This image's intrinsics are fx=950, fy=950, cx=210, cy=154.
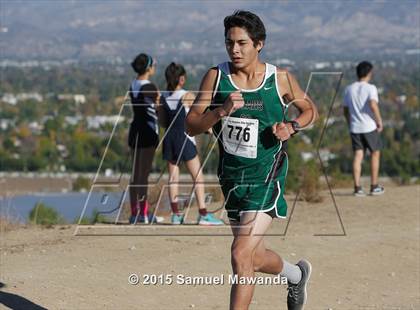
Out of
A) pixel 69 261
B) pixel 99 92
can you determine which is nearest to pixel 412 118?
pixel 99 92

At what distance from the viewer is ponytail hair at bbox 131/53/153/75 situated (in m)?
11.1

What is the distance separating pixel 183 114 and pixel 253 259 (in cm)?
520

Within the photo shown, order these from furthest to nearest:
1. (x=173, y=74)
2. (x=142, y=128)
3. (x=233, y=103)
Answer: (x=142, y=128), (x=173, y=74), (x=233, y=103)

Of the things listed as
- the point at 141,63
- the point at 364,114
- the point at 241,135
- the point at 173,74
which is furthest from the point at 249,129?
the point at 364,114

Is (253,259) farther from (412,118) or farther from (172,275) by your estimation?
(412,118)

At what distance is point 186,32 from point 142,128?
160ft

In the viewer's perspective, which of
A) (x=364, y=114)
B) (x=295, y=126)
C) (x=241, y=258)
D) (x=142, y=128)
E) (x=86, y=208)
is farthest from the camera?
(x=364, y=114)

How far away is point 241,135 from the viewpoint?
6020mm

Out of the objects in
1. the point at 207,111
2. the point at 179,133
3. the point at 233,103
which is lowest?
the point at 179,133

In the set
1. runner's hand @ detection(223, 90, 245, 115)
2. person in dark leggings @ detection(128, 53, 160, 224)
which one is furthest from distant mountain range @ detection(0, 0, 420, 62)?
runner's hand @ detection(223, 90, 245, 115)

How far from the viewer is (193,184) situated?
11180 millimetres

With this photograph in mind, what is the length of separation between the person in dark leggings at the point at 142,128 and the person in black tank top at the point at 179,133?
0.15 metres

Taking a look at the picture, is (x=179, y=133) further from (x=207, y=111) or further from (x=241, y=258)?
(x=241, y=258)

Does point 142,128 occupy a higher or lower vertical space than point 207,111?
lower
